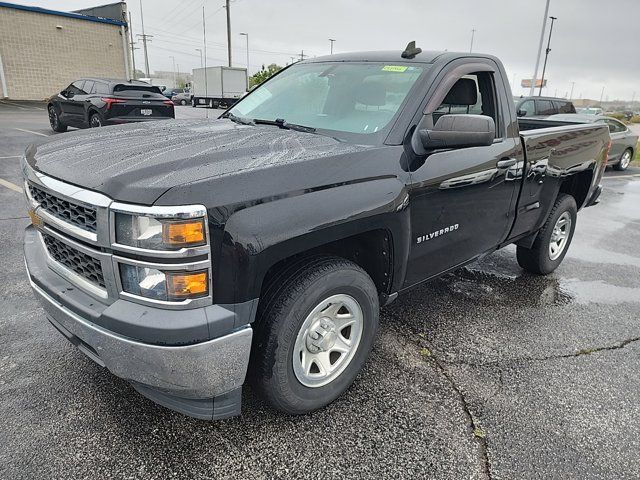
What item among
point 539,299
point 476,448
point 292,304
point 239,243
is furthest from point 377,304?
point 539,299

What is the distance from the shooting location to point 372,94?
297 cm

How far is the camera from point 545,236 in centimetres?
435

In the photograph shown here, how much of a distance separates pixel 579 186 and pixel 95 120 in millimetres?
11376

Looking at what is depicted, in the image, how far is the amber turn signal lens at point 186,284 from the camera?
5.92 ft

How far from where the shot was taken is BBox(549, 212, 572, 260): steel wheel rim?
4.55m

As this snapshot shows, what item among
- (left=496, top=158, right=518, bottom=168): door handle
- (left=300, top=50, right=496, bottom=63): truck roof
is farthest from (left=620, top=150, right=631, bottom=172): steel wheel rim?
(left=300, top=50, right=496, bottom=63): truck roof

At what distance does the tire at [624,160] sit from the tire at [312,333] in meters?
14.2

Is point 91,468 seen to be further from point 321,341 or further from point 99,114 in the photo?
point 99,114

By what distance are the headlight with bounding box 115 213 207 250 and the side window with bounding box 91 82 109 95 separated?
459 inches

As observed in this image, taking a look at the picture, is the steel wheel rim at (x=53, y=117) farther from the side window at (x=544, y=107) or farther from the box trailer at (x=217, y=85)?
the box trailer at (x=217, y=85)

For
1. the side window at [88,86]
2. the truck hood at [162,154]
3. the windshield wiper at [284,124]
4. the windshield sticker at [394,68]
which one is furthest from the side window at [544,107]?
the truck hood at [162,154]

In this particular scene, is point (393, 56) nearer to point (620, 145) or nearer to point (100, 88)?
point (100, 88)

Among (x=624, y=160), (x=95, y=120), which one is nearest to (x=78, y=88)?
(x=95, y=120)

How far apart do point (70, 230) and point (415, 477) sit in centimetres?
191
